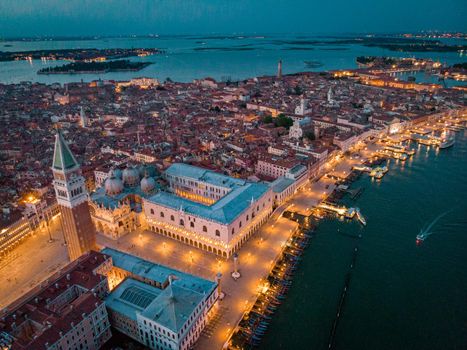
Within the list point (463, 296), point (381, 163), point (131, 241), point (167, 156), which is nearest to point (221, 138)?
point (167, 156)

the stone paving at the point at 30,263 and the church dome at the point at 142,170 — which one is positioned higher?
the church dome at the point at 142,170

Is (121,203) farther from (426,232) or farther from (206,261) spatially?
(426,232)

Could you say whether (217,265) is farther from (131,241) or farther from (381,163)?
(381,163)

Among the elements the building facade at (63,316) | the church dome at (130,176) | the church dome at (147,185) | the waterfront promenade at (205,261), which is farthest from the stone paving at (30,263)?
the church dome at (147,185)

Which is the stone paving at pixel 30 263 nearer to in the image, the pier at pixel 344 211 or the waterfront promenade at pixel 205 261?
the waterfront promenade at pixel 205 261

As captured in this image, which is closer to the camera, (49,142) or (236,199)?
(236,199)

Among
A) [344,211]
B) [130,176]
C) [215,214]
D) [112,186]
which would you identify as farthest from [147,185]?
[344,211]

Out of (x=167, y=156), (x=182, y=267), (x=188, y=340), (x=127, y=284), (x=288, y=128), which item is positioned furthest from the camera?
(x=288, y=128)

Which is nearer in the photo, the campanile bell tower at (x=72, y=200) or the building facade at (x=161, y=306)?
the building facade at (x=161, y=306)
